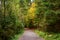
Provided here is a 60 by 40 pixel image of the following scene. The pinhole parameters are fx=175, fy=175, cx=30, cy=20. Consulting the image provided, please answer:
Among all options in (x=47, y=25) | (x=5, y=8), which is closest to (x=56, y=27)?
(x=47, y=25)

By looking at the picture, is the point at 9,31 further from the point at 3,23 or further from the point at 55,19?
the point at 55,19

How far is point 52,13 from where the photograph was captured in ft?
70.1

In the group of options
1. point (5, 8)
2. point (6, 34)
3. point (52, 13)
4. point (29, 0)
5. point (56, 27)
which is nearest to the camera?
point (6, 34)

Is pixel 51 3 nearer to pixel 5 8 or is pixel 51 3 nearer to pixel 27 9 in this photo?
pixel 5 8

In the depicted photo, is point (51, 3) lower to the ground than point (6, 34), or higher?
higher

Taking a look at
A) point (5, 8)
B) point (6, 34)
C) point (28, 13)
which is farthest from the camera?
point (28, 13)

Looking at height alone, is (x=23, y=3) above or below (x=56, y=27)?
above

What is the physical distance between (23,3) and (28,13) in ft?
9.22

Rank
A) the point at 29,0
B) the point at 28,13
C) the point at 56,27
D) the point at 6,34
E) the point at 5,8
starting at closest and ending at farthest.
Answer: the point at 6,34, the point at 5,8, the point at 56,27, the point at 28,13, the point at 29,0

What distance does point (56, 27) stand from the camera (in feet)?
75.2

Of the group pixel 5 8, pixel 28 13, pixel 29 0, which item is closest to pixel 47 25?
pixel 5 8

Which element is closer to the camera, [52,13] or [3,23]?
[3,23]

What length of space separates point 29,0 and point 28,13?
8.71 meters

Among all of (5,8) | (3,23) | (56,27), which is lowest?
(56,27)
